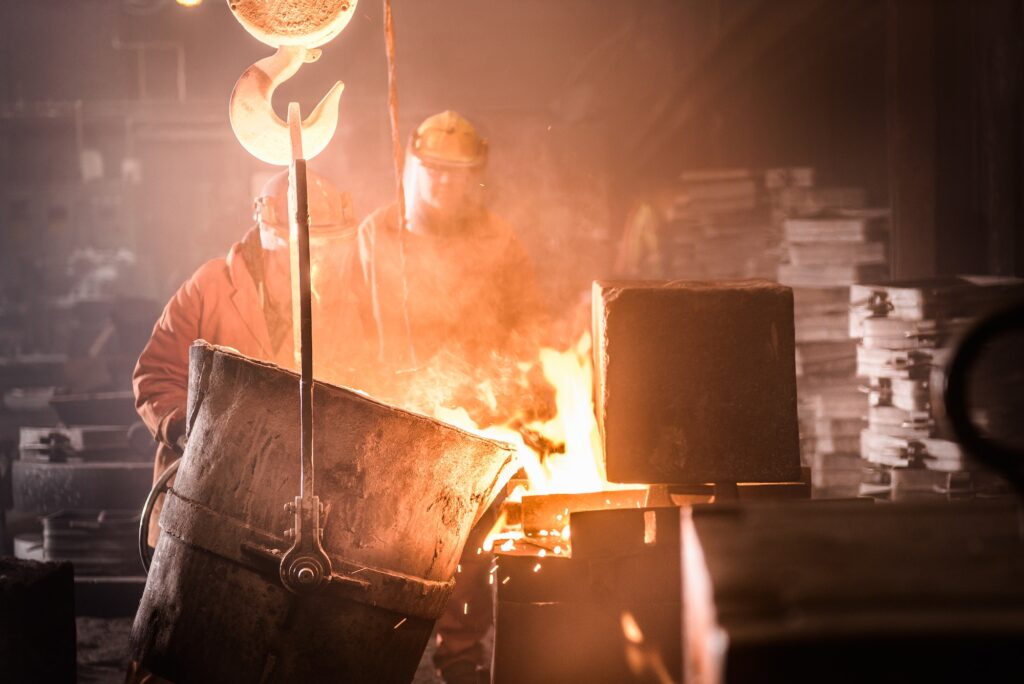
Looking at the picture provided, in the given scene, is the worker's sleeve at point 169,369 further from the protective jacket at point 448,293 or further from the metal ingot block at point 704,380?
the metal ingot block at point 704,380

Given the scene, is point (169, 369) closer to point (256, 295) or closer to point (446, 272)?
point (256, 295)

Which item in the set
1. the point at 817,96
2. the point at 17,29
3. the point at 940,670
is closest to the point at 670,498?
the point at 940,670

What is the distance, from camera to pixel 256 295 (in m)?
4.40

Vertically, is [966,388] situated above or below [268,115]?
below

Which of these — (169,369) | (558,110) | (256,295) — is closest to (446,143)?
(256,295)

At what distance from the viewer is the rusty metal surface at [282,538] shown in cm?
245

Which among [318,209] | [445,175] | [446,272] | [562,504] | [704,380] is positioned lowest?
[562,504]

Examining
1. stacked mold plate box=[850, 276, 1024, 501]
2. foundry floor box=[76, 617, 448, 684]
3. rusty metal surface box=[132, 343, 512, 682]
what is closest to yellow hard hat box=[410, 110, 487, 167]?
stacked mold plate box=[850, 276, 1024, 501]

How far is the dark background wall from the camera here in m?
5.38

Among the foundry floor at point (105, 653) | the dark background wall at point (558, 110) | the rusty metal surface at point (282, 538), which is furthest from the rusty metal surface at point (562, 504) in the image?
the dark background wall at point (558, 110)

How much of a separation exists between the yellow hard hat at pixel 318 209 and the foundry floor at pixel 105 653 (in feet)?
6.71

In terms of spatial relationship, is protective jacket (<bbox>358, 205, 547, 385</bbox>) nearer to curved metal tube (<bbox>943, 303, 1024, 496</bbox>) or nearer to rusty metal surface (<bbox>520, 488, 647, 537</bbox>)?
rusty metal surface (<bbox>520, 488, 647, 537</bbox>)

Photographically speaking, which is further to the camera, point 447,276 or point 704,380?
point 447,276

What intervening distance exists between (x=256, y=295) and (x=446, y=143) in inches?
48.9
